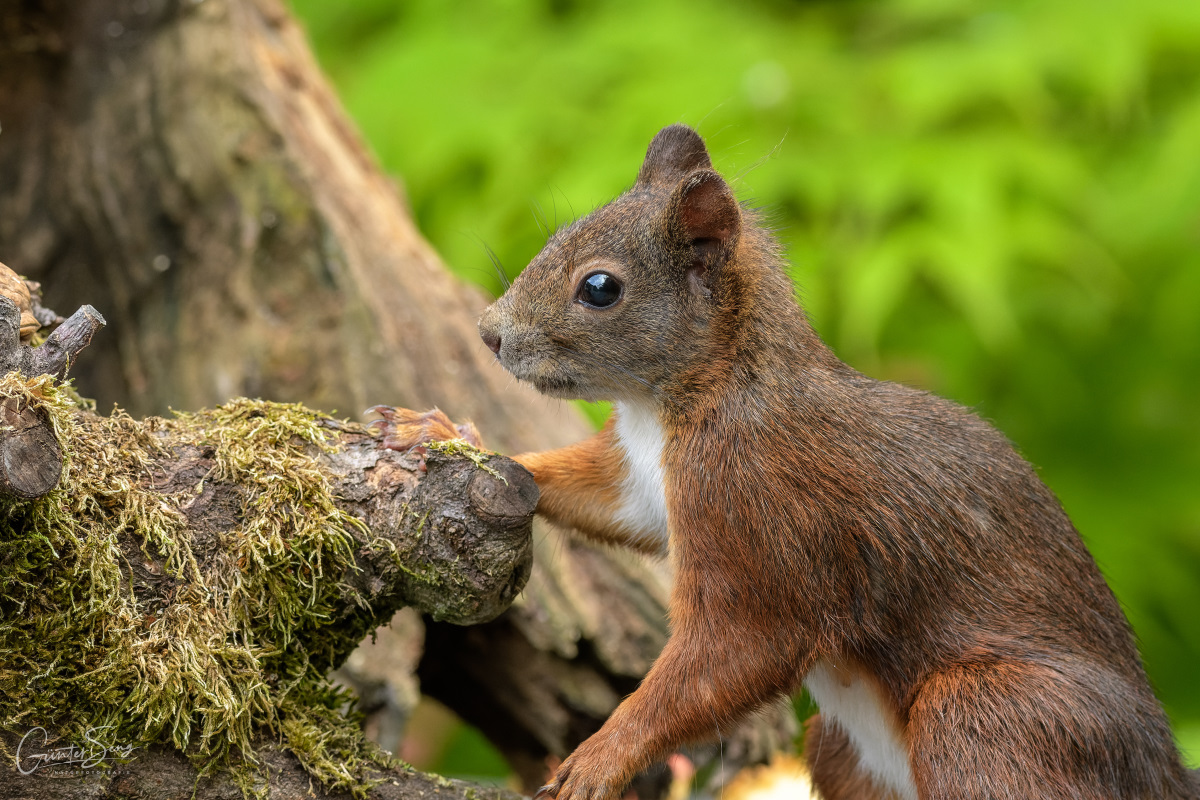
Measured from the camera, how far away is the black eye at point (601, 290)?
2.82m

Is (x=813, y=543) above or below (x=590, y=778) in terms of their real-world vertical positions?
above

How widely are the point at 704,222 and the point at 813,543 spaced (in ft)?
2.91

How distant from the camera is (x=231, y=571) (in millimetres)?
2434

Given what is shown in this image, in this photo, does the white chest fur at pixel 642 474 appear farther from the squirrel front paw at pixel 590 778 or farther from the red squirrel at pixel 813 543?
the squirrel front paw at pixel 590 778

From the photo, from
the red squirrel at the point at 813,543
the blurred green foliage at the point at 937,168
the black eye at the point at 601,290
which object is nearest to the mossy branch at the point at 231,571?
the red squirrel at the point at 813,543

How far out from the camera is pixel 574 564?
405cm

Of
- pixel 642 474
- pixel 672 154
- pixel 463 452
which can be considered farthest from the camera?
pixel 672 154

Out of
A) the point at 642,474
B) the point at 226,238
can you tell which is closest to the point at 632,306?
the point at 642,474

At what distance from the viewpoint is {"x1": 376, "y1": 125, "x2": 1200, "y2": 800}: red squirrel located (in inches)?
100

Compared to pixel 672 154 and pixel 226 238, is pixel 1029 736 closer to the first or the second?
pixel 672 154

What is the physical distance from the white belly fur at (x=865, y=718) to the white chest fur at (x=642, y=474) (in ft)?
2.00

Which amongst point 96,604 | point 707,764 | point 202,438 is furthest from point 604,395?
point 707,764

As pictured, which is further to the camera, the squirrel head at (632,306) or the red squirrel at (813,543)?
the squirrel head at (632,306)

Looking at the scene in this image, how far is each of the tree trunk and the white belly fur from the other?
118 cm
